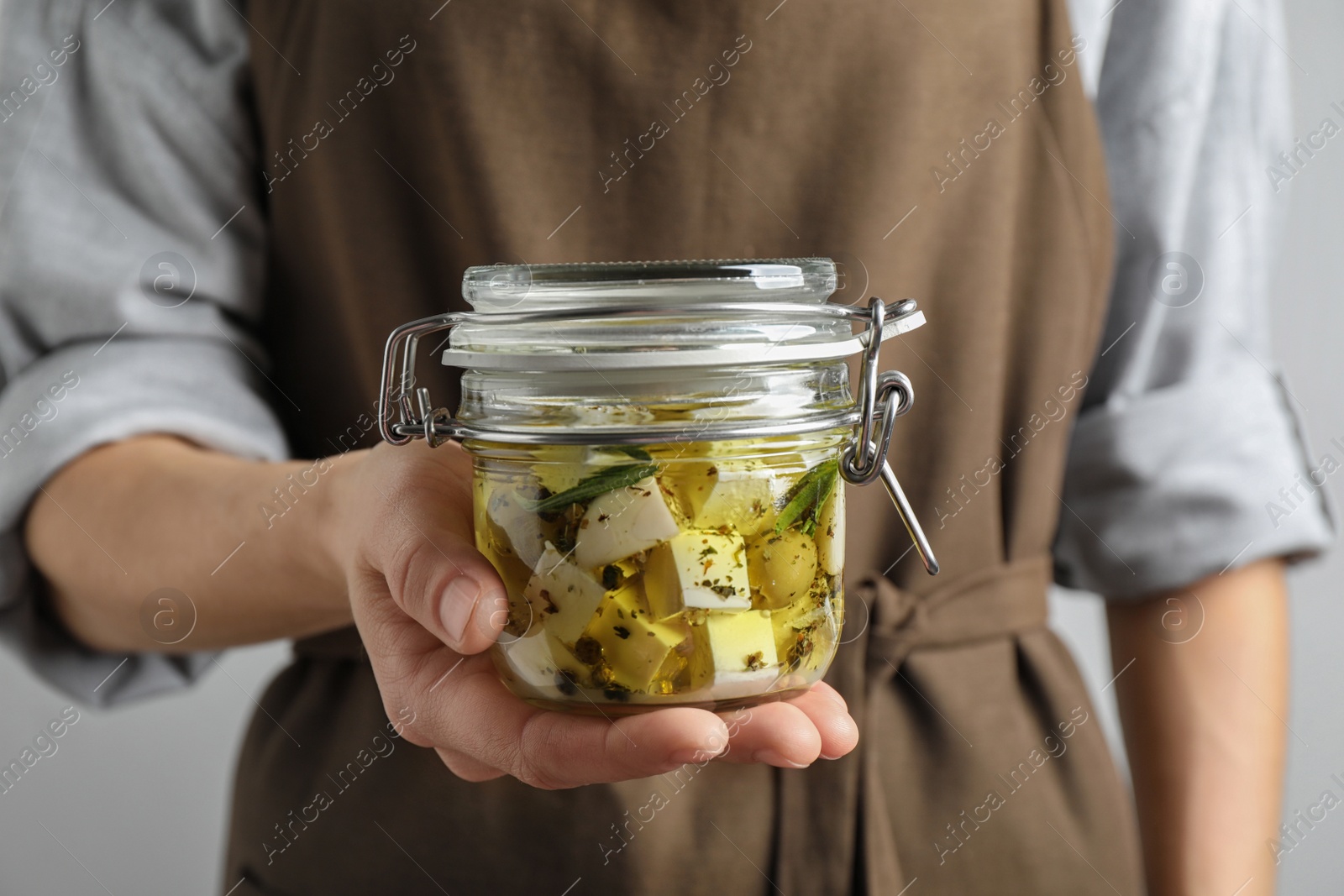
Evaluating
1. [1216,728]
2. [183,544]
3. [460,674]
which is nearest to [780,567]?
[460,674]

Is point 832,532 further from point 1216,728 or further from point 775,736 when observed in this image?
point 1216,728

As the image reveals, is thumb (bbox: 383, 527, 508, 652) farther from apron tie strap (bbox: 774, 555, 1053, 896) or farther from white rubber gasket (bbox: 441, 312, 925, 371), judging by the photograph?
apron tie strap (bbox: 774, 555, 1053, 896)

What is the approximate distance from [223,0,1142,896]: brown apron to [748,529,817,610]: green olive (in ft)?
0.82

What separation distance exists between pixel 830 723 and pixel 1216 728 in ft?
1.38

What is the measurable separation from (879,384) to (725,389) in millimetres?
73

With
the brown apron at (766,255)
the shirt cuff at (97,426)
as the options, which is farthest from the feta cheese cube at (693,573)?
the shirt cuff at (97,426)

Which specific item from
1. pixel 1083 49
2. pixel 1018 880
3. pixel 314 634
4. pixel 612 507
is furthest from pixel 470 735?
pixel 1083 49

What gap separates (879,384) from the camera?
43 cm

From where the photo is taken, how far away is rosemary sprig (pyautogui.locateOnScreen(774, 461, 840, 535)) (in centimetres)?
40

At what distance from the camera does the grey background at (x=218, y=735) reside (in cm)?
110

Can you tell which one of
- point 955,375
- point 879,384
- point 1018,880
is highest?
point 879,384

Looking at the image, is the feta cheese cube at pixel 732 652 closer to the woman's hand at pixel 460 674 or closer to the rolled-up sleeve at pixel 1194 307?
the woman's hand at pixel 460 674

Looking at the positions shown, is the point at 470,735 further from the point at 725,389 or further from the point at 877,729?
the point at 877,729

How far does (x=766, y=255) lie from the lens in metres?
0.61
